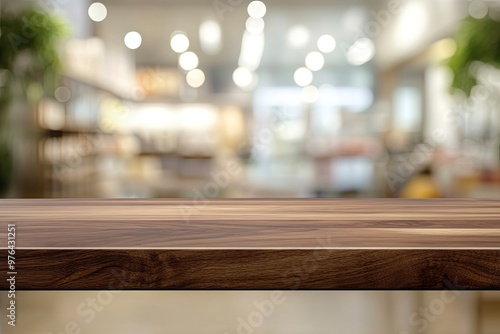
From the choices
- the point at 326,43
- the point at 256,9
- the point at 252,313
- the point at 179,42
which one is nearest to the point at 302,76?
the point at 326,43

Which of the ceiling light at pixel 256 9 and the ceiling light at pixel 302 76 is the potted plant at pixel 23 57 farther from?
the ceiling light at pixel 302 76

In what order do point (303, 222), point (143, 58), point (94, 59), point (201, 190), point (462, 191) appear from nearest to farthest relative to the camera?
point (303, 222)
point (462, 191)
point (201, 190)
point (94, 59)
point (143, 58)

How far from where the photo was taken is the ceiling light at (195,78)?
10285 millimetres

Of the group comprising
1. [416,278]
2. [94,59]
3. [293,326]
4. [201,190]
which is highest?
[94,59]

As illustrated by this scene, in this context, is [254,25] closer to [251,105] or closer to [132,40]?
[251,105]

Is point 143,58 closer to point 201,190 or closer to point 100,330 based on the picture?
point 201,190

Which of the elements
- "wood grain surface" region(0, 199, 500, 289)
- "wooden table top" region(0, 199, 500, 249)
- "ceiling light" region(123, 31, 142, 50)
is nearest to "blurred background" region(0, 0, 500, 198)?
"ceiling light" region(123, 31, 142, 50)

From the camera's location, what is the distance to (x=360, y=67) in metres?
10.7

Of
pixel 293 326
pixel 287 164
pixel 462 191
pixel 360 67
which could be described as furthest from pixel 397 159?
pixel 293 326

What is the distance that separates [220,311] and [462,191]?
4437 millimetres

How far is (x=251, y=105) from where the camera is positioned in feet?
32.6

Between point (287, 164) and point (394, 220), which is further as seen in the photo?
point (287, 164)

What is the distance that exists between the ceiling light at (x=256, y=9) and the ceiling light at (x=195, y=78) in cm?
129

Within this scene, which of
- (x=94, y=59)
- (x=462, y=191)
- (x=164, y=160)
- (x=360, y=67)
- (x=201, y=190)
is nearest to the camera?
(x=462, y=191)
